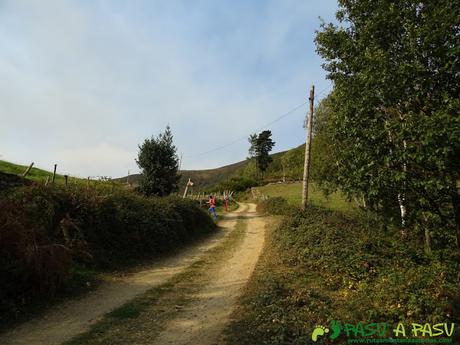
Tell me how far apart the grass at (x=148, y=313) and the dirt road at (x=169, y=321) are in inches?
Answer: 9.6

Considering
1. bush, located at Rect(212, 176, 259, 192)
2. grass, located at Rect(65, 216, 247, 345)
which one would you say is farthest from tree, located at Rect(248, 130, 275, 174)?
grass, located at Rect(65, 216, 247, 345)

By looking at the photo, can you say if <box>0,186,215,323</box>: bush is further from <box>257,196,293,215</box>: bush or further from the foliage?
<box>257,196,293,215</box>: bush

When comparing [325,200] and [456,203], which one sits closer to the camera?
[456,203]

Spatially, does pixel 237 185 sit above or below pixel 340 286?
above

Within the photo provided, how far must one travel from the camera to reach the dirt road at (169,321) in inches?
269

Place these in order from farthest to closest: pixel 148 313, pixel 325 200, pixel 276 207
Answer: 1. pixel 325 200
2. pixel 276 207
3. pixel 148 313

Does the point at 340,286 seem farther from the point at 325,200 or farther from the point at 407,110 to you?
the point at 325,200

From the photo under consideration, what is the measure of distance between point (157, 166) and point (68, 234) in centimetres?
1702

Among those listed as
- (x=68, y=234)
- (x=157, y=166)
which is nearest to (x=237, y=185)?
(x=157, y=166)

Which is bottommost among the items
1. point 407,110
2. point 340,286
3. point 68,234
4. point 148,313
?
point 148,313

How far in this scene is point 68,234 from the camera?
1191cm

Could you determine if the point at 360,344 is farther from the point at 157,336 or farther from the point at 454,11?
the point at 454,11

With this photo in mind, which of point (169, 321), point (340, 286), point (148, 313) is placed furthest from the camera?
point (340, 286)

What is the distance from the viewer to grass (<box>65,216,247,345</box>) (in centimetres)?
678
